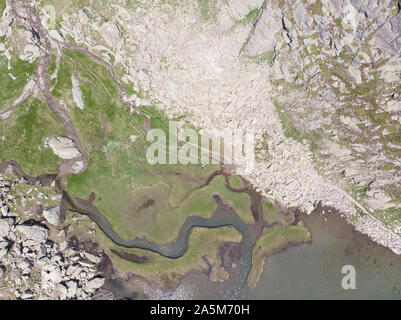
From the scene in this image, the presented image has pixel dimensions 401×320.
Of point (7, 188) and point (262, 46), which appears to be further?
point (7, 188)

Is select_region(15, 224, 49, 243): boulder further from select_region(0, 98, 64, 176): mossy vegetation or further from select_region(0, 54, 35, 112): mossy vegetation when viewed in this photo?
select_region(0, 54, 35, 112): mossy vegetation

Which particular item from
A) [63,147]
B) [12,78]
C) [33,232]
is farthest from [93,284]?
[12,78]

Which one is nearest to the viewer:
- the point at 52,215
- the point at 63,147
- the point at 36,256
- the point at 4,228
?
the point at 4,228

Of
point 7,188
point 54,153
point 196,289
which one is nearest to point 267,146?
point 196,289

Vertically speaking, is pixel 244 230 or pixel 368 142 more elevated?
pixel 368 142

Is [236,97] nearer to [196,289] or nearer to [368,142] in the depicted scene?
[368,142]

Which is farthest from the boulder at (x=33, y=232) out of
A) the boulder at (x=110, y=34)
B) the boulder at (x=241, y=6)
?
the boulder at (x=241, y=6)

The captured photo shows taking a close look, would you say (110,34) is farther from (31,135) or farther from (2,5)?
(31,135)
